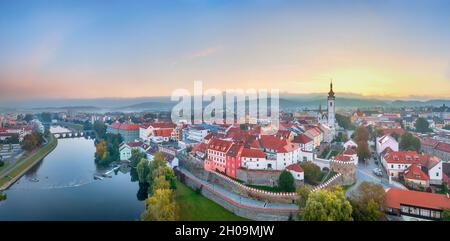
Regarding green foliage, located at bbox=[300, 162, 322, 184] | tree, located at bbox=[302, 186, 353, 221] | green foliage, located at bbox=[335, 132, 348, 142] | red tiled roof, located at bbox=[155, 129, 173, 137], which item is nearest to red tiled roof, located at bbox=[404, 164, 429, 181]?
green foliage, located at bbox=[300, 162, 322, 184]

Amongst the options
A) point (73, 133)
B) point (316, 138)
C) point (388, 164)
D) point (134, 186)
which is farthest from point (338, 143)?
point (73, 133)

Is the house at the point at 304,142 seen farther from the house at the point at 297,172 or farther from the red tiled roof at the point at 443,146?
the red tiled roof at the point at 443,146

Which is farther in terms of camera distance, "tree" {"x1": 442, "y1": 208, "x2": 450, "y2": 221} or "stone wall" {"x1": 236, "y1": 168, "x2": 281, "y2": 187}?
"stone wall" {"x1": 236, "y1": 168, "x2": 281, "y2": 187}

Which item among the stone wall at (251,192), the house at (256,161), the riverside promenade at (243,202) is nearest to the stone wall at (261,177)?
the house at (256,161)

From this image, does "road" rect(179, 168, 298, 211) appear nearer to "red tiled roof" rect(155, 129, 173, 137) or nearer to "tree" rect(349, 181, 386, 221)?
"tree" rect(349, 181, 386, 221)

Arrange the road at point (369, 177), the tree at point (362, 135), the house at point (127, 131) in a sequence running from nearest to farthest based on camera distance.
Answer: the road at point (369, 177)
the tree at point (362, 135)
the house at point (127, 131)

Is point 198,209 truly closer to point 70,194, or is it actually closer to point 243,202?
point 243,202

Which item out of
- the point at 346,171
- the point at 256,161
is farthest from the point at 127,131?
the point at 346,171
